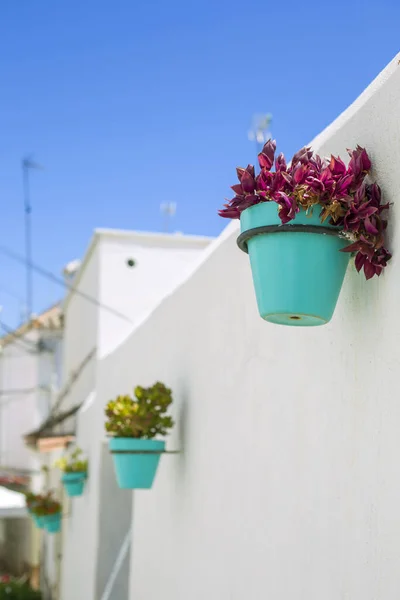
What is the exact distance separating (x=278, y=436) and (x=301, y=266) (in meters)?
0.78

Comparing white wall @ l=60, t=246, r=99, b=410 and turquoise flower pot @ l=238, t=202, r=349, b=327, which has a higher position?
white wall @ l=60, t=246, r=99, b=410

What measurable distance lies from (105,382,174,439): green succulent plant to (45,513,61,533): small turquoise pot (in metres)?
5.69

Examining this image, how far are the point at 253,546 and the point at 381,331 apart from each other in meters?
1.05

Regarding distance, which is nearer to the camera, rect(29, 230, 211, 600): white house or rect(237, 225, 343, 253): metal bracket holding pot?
rect(237, 225, 343, 253): metal bracket holding pot

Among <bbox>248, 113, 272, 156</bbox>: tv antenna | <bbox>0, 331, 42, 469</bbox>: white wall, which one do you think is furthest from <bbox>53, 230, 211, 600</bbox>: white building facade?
<bbox>0, 331, 42, 469</bbox>: white wall

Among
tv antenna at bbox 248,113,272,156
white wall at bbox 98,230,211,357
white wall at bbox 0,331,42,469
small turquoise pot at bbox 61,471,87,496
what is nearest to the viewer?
tv antenna at bbox 248,113,272,156

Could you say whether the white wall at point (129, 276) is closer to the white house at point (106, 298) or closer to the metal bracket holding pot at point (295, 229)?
the white house at point (106, 298)

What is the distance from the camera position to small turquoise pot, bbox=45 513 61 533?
9078mm

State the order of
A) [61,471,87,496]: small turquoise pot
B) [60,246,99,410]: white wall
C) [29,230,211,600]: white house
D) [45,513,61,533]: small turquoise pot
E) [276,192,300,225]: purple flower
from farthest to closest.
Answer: [60,246,99,410]: white wall → [45,513,61,533]: small turquoise pot → [29,230,211,600]: white house → [61,471,87,496]: small turquoise pot → [276,192,300,225]: purple flower

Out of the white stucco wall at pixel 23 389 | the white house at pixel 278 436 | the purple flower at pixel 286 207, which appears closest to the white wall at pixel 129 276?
the white house at pixel 278 436

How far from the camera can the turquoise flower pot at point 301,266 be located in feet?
6.21

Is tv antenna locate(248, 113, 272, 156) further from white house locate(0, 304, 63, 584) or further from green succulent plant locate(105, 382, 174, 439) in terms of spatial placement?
white house locate(0, 304, 63, 584)

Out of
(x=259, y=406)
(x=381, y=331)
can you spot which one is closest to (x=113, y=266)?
(x=259, y=406)

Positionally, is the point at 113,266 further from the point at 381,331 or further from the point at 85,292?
the point at 381,331
